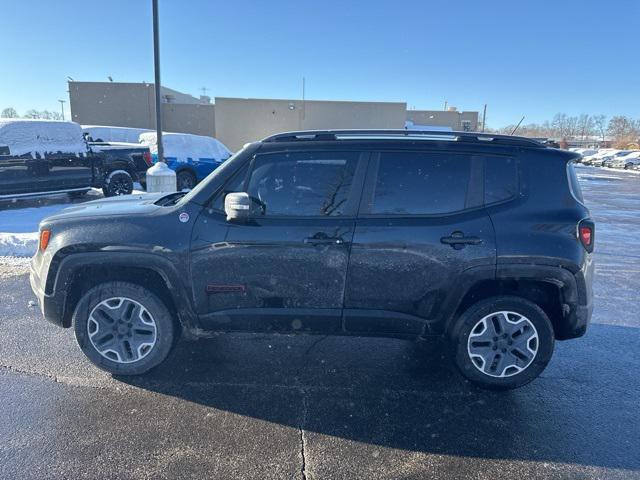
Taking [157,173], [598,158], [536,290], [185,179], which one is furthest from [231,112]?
[598,158]

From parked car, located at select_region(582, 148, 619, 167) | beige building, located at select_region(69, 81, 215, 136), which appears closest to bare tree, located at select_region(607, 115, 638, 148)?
parked car, located at select_region(582, 148, 619, 167)

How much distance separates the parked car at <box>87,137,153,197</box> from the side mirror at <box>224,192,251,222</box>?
972 centimetres

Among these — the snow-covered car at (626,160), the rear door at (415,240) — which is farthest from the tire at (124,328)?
the snow-covered car at (626,160)

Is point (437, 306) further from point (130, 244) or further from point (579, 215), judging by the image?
point (130, 244)

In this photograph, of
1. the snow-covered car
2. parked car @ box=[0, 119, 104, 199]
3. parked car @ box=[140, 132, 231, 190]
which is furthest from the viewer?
the snow-covered car

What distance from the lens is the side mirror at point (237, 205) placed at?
2.98m

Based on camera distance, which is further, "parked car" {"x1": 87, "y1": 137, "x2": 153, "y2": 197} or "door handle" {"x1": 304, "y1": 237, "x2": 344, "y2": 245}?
"parked car" {"x1": 87, "y1": 137, "x2": 153, "y2": 197}

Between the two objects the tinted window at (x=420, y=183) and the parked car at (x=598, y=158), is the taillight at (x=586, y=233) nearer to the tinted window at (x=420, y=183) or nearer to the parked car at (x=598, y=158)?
the tinted window at (x=420, y=183)

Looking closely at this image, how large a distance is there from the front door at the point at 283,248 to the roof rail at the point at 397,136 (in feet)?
0.55

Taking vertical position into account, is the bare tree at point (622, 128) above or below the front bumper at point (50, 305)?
above

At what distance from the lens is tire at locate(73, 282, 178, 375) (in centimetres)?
331

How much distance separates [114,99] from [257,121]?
10.7 m

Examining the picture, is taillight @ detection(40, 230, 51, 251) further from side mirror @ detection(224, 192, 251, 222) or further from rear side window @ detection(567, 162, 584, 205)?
rear side window @ detection(567, 162, 584, 205)

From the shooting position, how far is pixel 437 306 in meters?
3.23
